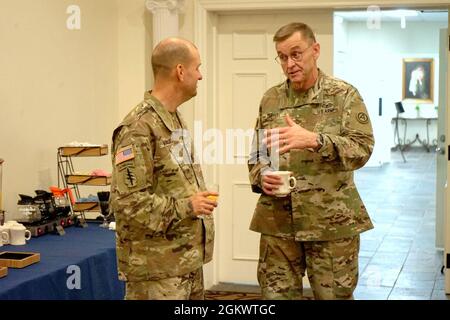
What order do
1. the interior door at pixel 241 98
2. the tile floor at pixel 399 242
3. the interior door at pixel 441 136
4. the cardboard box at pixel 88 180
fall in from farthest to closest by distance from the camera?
the interior door at pixel 441 136 < the tile floor at pixel 399 242 < the interior door at pixel 241 98 < the cardboard box at pixel 88 180

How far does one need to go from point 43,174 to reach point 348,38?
1287 cm

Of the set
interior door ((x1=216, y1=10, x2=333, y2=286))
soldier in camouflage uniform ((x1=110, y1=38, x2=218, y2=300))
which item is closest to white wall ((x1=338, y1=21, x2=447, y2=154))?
interior door ((x1=216, y1=10, x2=333, y2=286))

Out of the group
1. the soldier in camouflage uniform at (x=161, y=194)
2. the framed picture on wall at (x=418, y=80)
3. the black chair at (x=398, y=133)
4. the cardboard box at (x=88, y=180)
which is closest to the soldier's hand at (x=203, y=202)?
the soldier in camouflage uniform at (x=161, y=194)

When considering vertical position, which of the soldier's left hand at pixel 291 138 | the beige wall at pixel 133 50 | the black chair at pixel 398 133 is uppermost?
the beige wall at pixel 133 50

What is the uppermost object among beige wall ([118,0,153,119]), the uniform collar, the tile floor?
beige wall ([118,0,153,119])

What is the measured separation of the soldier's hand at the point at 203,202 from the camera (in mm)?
2590

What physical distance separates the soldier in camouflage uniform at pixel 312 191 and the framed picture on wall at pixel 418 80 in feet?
49.9

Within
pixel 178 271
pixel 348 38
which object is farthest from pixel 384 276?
pixel 348 38

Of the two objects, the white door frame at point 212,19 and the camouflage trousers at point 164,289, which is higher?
the white door frame at point 212,19

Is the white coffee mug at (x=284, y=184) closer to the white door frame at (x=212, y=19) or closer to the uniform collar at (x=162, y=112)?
the uniform collar at (x=162, y=112)

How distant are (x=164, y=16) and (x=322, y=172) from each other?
2774 millimetres

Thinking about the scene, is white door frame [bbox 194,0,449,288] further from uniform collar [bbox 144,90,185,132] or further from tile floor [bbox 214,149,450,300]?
uniform collar [bbox 144,90,185,132]

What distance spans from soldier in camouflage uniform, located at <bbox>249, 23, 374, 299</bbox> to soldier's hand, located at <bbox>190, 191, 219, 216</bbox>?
1.29ft

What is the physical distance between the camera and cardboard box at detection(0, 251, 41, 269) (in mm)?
3230
